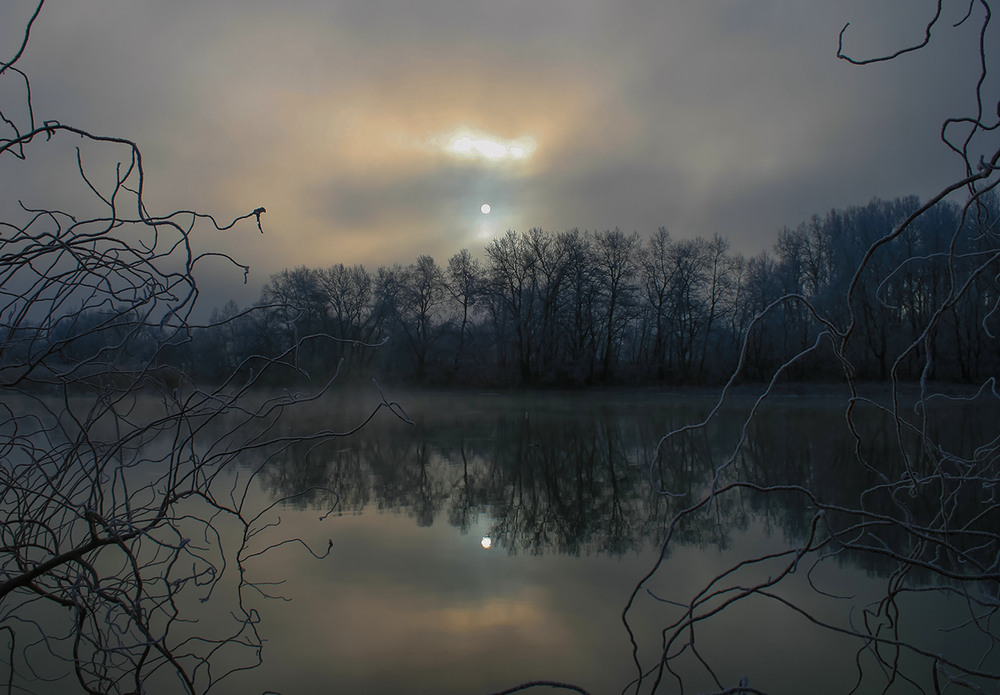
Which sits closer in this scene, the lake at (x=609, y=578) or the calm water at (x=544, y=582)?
the lake at (x=609, y=578)

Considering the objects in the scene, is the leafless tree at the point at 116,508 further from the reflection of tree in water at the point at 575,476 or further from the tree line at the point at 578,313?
the tree line at the point at 578,313

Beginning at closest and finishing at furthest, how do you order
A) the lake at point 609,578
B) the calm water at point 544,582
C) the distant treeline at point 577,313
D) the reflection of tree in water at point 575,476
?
the lake at point 609,578 → the calm water at point 544,582 → the reflection of tree in water at point 575,476 → the distant treeline at point 577,313

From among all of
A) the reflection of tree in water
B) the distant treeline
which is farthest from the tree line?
the reflection of tree in water

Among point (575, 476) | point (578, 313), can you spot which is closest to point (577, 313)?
point (578, 313)

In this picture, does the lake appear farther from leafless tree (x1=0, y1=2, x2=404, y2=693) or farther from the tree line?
the tree line

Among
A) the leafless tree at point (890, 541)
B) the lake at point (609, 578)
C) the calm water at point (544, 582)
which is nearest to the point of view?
the leafless tree at point (890, 541)

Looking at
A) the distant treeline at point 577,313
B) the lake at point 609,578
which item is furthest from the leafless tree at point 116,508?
the distant treeline at point 577,313

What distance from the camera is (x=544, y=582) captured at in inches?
162

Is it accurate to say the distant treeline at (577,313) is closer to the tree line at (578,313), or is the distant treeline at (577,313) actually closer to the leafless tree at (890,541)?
the tree line at (578,313)

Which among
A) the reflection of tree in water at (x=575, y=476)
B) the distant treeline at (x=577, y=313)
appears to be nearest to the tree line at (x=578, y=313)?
the distant treeline at (x=577, y=313)

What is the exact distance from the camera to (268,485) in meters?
7.19

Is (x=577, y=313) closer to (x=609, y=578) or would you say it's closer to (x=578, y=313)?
(x=578, y=313)

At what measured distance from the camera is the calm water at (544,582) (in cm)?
304

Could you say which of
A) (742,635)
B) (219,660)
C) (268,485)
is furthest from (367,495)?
(742,635)
